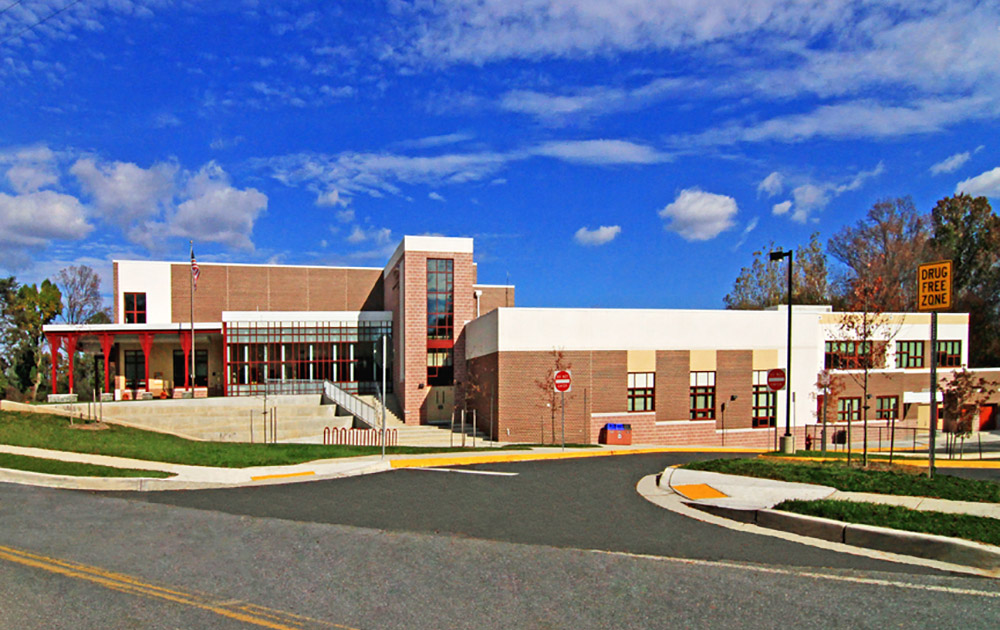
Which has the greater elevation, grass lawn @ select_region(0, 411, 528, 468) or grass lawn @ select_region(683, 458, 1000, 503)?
grass lawn @ select_region(683, 458, 1000, 503)

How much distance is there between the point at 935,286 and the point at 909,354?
3889 centimetres

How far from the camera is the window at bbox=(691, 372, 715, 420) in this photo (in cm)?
3120

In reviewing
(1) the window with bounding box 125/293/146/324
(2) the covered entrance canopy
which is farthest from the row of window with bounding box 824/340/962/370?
(1) the window with bounding box 125/293/146/324

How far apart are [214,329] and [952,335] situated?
49.4 metres

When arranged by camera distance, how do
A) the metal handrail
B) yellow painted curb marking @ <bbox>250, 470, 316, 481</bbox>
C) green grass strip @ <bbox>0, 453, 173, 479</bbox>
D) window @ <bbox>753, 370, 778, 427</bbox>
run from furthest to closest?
the metal handrail < window @ <bbox>753, 370, 778, 427</bbox> < yellow painted curb marking @ <bbox>250, 470, 316, 481</bbox> < green grass strip @ <bbox>0, 453, 173, 479</bbox>

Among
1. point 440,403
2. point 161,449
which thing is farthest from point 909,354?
point 161,449

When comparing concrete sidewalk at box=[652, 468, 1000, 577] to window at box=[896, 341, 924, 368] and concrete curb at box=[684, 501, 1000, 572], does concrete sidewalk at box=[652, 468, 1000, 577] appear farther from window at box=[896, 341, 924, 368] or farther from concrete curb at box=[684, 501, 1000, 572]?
window at box=[896, 341, 924, 368]

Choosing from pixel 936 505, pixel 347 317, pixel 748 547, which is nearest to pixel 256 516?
pixel 748 547

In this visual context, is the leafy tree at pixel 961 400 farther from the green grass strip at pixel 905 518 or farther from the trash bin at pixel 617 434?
the green grass strip at pixel 905 518

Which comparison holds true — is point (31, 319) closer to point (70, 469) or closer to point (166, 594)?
point (70, 469)

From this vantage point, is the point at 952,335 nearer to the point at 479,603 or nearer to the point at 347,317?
the point at 347,317

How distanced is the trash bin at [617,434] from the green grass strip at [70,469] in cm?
1771

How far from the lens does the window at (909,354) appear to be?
4459 centimetres

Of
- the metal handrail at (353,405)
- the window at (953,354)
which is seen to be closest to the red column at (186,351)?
the metal handrail at (353,405)
